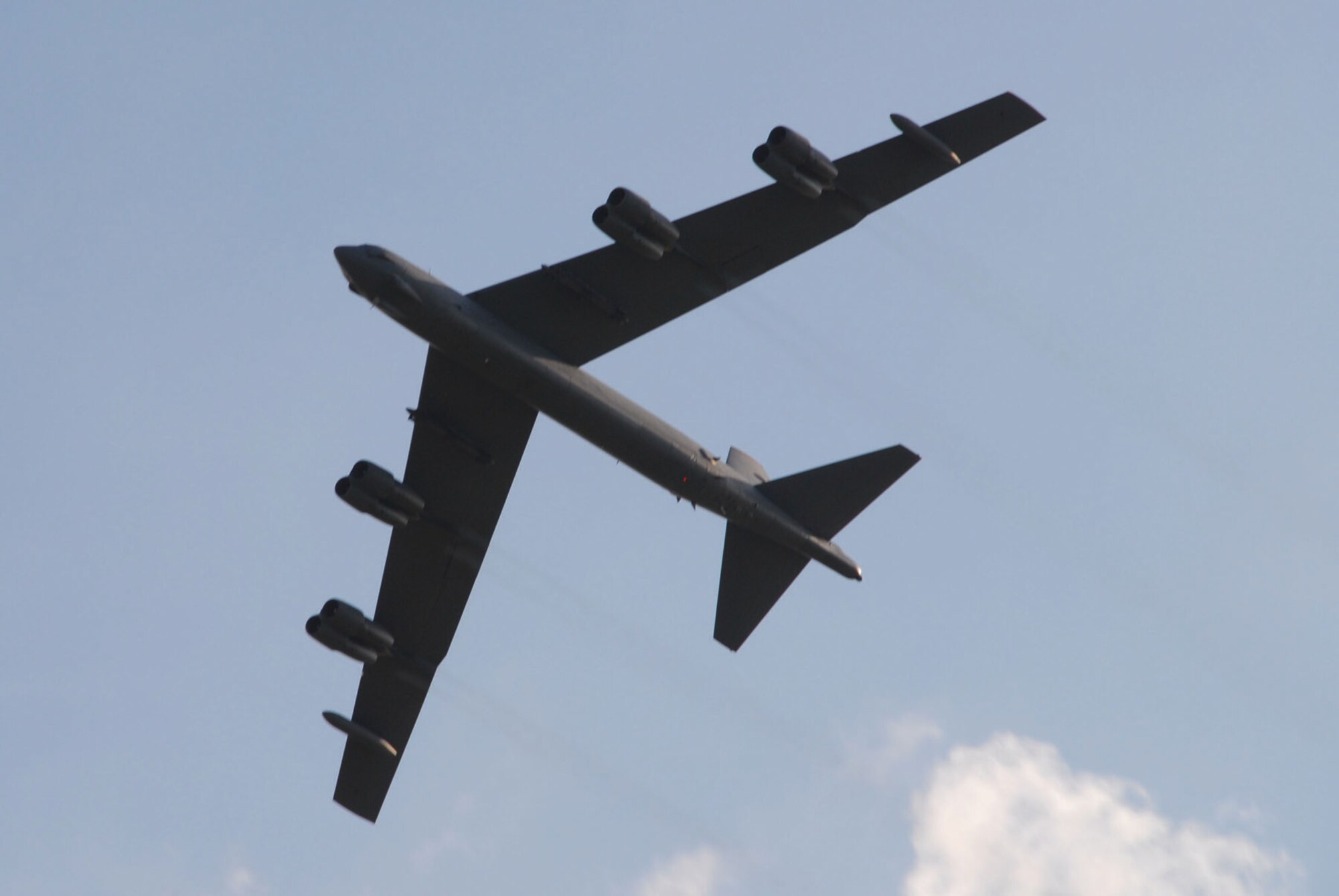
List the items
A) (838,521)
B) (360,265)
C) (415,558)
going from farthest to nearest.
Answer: (415,558) < (838,521) < (360,265)

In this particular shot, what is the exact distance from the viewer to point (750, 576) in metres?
41.5

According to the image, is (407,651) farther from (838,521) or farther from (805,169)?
(805,169)

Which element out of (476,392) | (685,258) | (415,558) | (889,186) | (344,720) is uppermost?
(889,186)

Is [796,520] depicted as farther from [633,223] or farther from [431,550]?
[431,550]

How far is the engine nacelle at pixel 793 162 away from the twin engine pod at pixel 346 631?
17.3m

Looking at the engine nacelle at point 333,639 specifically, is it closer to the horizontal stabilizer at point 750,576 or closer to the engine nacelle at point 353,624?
the engine nacelle at point 353,624

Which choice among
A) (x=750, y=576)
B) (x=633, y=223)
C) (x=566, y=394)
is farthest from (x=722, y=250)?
(x=750, y=576)

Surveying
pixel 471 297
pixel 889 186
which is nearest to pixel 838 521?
pixel 889 186

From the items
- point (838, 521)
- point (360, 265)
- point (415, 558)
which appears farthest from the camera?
point (415, 558)

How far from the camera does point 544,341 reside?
4031 cm

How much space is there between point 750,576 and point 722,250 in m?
8.86

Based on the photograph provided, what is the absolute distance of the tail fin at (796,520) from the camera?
1598 inches

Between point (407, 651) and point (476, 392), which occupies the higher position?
point (476, 392)

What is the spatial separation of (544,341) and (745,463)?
21.0ft
